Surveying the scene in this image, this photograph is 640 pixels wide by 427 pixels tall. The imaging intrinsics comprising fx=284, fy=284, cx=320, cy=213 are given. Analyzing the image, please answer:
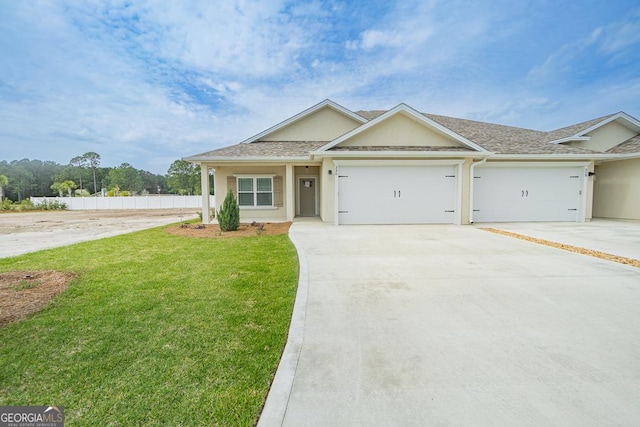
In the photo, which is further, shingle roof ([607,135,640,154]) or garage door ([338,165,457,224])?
shingle roof ([607,135,640,154])

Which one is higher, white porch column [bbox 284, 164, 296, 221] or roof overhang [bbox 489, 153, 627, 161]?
roof overhang [bbox 489, 153, 627, 161]

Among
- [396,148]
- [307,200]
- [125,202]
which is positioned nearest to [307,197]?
[307,200]

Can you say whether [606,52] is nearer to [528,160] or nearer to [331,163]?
[528,160]

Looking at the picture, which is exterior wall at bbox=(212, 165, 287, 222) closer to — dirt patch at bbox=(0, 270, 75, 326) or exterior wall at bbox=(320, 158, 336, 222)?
exterior wall at bbox=(320, 158, 336, 222)

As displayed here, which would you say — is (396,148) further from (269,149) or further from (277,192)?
(277,192)

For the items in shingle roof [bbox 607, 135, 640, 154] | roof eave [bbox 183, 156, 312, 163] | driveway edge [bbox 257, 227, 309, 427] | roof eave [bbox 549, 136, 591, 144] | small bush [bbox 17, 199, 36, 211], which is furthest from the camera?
small bush [bbox 17, 199, 36, 211]

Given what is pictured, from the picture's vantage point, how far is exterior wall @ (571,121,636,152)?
14.4m

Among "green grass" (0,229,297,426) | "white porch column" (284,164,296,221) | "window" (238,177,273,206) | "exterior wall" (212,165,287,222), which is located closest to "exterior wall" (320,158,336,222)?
"white porch column" (284,164,296,221)

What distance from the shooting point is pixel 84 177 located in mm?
71438

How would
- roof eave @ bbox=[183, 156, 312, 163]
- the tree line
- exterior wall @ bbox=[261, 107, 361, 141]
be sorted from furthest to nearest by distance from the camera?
the tree line < exterior wall @ bbox=[261, 107, 361, 141] < roof eave @ bbox=[183, 156, 312, 163]

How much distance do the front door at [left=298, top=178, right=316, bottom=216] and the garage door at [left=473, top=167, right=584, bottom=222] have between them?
8.04 metres

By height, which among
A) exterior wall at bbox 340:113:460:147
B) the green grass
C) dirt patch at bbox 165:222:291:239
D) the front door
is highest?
exterior wall at bbox 340:113:460:147

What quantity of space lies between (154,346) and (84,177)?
90206mm

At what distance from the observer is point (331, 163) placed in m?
11.7
